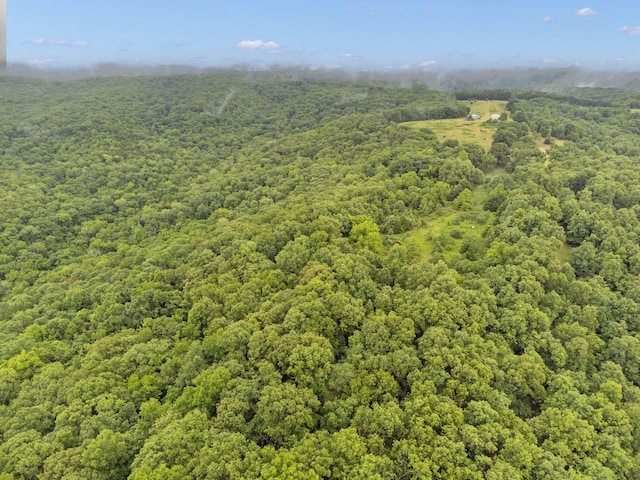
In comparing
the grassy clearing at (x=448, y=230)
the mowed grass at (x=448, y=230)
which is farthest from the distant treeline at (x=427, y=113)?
the mowed grass at (x=448, y=230)

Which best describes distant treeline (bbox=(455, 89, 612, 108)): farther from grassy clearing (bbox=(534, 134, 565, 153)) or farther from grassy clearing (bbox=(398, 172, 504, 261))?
grassy clearing (bbox=(398, 172, 504, 261))

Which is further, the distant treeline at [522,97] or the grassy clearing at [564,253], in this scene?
the distant treeline at [522,97]

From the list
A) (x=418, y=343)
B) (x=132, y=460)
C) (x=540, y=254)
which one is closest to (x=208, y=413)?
(x=132, y=460)

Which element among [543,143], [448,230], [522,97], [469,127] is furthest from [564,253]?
[522,97]

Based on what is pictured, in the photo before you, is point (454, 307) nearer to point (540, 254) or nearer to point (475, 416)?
point (475, 416)

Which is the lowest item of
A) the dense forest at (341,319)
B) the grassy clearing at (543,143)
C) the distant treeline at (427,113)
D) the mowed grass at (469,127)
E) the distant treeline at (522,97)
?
the dense forest at (341,319)

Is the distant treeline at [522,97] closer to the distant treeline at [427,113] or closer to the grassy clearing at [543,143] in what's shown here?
the distant treeline at [427,113]
